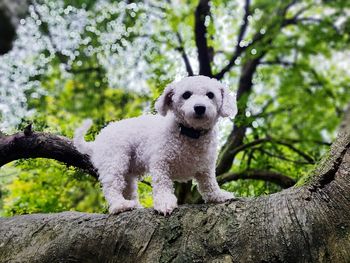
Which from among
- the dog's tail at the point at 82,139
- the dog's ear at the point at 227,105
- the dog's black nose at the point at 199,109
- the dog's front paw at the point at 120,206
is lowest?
the dog's front paw at the point at 120,206

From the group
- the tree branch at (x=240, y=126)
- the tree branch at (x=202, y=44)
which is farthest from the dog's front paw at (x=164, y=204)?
the tree branch at (x=202, y=44)

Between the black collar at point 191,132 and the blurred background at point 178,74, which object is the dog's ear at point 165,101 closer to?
the black collar at point 191,132

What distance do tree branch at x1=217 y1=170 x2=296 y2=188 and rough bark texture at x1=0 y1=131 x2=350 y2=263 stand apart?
3.09 m

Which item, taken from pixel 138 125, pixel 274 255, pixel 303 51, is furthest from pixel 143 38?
pixel 274 255

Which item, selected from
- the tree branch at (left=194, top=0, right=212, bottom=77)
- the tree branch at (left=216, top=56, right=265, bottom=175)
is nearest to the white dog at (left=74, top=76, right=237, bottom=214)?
the tree branch at (left=216, top=56, right=265, bottom=175)

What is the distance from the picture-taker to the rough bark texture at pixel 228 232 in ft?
6.91

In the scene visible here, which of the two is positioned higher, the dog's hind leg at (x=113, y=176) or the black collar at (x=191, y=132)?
the black collar at (x=191, y=132)

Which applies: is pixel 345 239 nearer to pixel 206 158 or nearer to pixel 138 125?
pixel 206 158

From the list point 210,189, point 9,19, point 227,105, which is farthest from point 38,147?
point 9,19

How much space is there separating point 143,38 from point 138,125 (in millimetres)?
5533

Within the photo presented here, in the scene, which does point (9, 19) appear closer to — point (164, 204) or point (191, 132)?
point (164, 204)

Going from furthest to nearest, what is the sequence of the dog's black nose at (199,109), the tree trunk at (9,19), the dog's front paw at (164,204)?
1. the dog's black nose at (199,109)
2. the dog's front paw at (164,204)
3. the tree trunk at (9,19)

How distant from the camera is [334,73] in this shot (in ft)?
37.6

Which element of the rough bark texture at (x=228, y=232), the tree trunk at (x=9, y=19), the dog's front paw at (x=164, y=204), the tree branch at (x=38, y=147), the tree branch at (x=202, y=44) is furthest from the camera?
the tree branch at (x=202, y=44)
